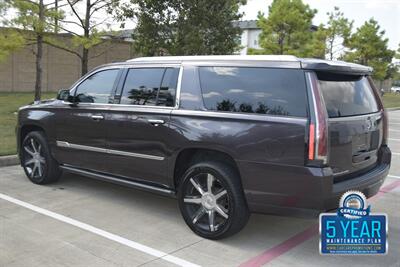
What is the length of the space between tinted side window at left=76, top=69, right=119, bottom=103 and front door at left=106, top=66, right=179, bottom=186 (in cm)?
26

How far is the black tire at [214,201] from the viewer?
435cm

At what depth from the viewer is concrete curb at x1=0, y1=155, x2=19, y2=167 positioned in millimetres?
7672

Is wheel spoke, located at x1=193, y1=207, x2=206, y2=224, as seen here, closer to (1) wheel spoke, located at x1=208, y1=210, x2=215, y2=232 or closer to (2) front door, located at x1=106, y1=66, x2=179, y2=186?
(1) wheel spoke, located at x1=208, y1=210, x2=215, y2=232

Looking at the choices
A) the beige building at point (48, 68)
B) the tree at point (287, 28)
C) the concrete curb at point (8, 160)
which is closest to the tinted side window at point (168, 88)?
the concrete curb at point (8, 160)

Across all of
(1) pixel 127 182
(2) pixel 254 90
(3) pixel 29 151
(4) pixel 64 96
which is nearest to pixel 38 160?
(3) pixel 29 151

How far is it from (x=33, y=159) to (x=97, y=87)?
1678 millimetres

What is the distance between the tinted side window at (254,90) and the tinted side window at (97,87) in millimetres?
1448

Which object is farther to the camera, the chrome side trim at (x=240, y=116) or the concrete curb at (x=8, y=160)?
the concrete curb at (x=8, y=160)

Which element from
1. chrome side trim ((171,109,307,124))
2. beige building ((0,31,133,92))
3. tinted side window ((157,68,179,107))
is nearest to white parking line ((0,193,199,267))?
chrome side trim ((171,109,307,124))

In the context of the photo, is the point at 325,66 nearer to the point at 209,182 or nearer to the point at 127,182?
the point at 209,182

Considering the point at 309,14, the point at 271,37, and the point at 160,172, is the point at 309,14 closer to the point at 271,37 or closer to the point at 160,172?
the point at 271,37

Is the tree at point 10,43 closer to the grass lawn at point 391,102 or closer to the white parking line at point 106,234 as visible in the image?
the white parking line at point 106,234

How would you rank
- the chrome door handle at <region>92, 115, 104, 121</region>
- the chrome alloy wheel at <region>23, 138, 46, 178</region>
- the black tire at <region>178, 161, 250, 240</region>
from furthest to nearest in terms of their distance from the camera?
1. the chrome alloy wheel at <region>23, 138, 46, 178</region>
2. the chrome door handle at <region>92, 115, 104, 121</region>
3. the black tire at <region>178, 161, 250, 240</region>
